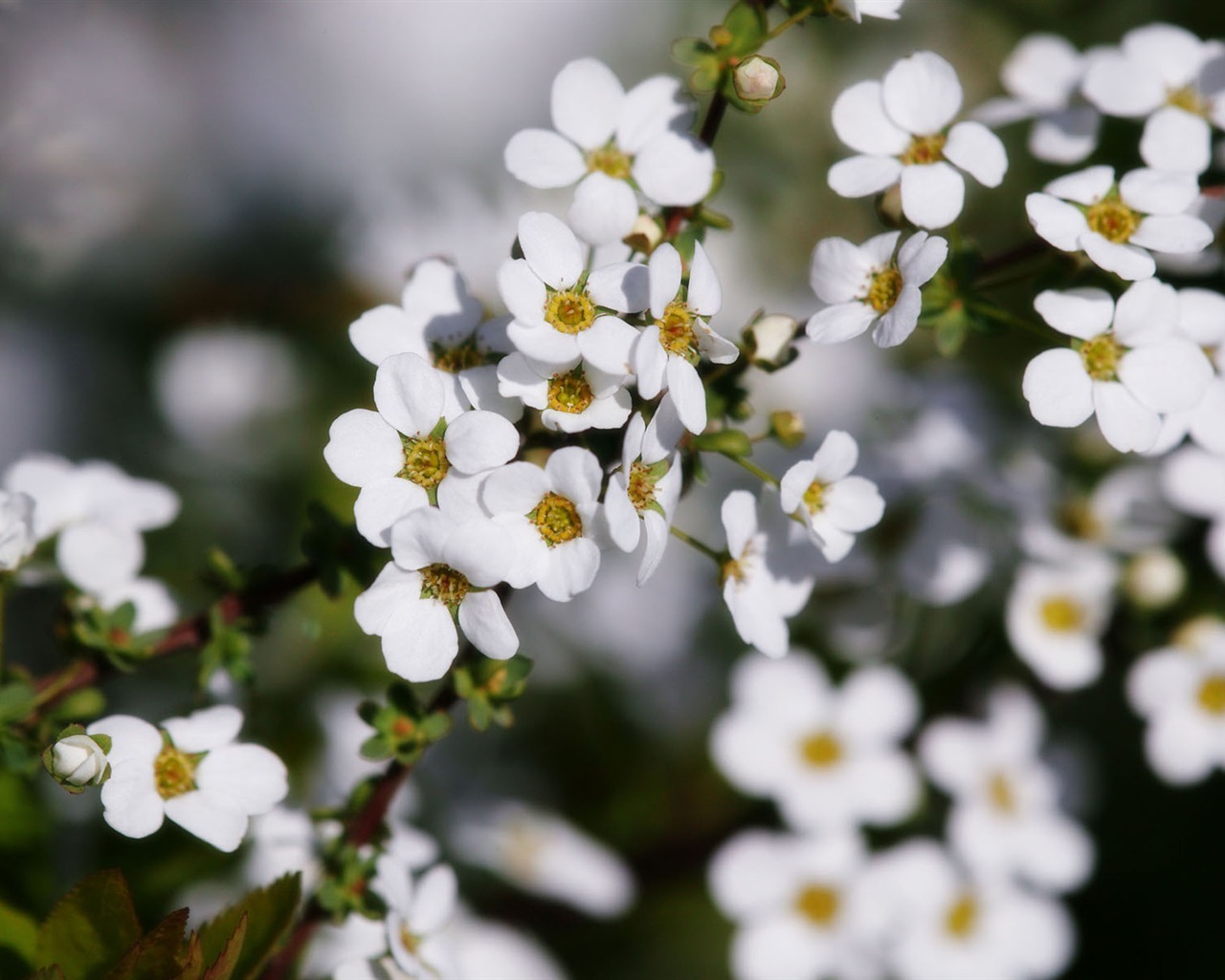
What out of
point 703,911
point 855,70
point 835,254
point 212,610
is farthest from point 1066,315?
point 855,70

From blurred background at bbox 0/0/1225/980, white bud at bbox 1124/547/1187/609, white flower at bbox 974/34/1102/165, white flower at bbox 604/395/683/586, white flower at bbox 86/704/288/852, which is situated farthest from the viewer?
blurred background at bbox 0/0/1225/980

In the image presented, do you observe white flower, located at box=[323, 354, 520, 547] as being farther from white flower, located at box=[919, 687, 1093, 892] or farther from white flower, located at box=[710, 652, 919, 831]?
white flower, located at box=[919, 687, 1093, 892]

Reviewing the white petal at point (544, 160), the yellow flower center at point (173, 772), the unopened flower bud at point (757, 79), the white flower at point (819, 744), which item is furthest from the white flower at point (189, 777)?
the white flower at point (819, 744)

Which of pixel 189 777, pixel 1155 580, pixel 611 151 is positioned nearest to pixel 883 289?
pixel 611 151

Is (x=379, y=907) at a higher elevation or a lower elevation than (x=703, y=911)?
higher

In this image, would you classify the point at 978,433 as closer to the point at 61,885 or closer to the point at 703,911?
the point at 703,911

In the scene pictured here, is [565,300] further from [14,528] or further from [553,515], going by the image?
[14,528]

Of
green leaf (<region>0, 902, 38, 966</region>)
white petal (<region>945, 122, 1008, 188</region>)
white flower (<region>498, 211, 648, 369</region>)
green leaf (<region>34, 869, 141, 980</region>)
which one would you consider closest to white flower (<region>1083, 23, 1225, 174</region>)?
white petal (<region>945, 122, 1008, 188</region>)
